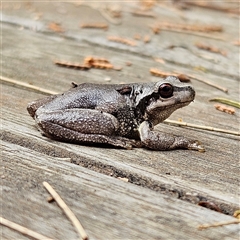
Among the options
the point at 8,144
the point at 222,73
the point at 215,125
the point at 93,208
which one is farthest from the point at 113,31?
the point at 93,208

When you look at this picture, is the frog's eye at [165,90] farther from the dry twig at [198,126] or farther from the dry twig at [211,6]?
the dry twig at [211,6]

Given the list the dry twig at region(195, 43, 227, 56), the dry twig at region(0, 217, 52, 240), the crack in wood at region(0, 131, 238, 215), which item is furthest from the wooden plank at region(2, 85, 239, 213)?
the dry twig at region(195, 43, 227, 56)

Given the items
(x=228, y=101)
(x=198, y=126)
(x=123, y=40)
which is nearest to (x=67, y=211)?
(x=198, y=126)

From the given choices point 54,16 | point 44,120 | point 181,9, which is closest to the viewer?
point 44,120

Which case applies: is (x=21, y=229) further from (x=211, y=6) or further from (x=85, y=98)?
(x=211, y=6)

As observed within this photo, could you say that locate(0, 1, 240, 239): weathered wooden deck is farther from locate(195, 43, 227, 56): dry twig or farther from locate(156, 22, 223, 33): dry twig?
locate(156, 22, 223, 33): dry twig

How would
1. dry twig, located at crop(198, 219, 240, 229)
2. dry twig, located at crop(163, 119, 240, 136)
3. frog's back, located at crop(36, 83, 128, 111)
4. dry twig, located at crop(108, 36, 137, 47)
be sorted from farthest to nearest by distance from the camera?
1. dry twig, located at crop(108, 36, 137, 47)
2. dry twig, located at crop(163, 119, 240, 136)
3. frog's back, located at crop(36, 83, 128, 111)
4. dry twig, located at crop(198, 219, 240, 229)

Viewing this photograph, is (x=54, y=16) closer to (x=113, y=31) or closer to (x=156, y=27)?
(x=113, y=31)
